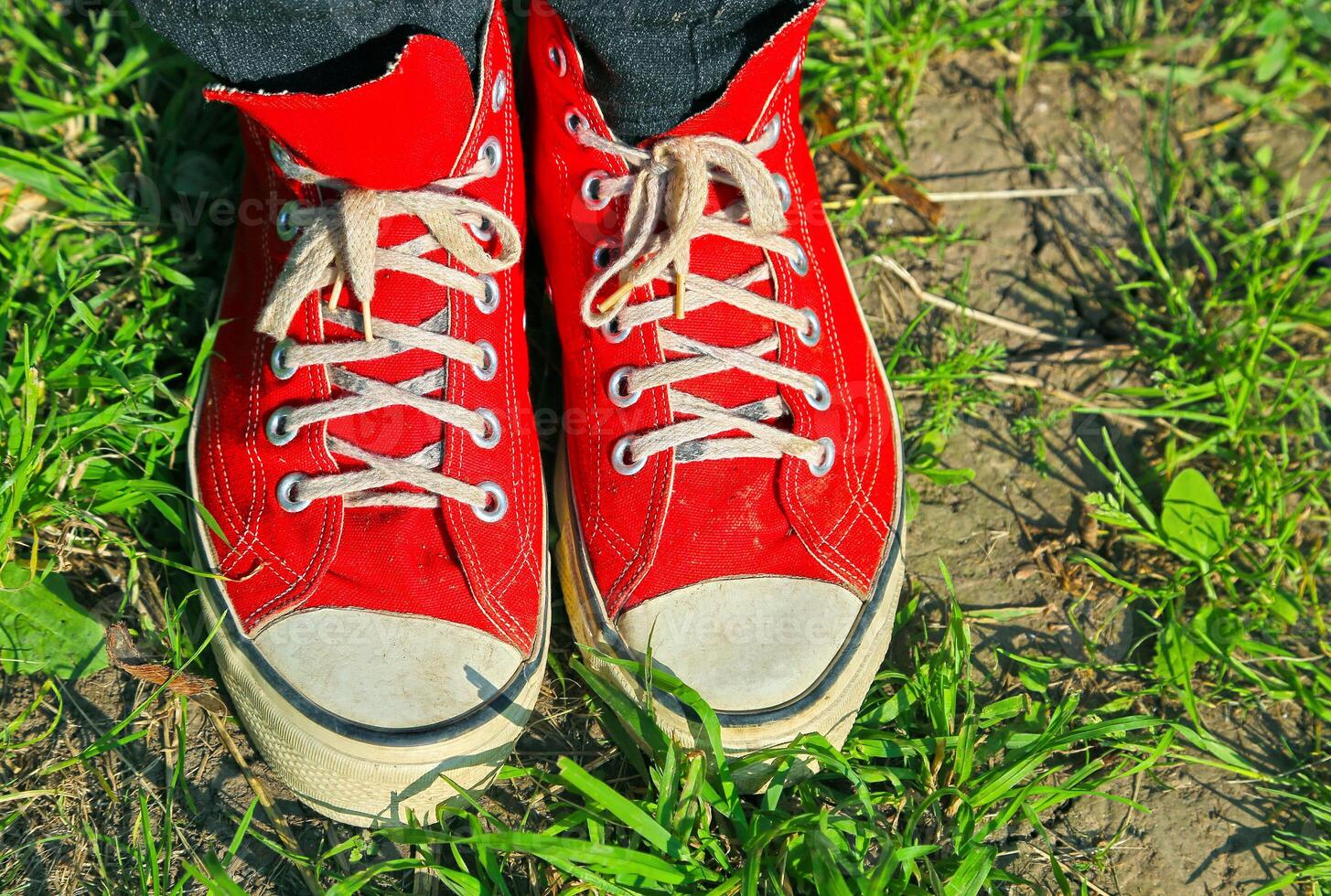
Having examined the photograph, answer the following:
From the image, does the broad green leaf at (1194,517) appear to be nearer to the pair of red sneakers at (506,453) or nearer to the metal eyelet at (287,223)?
the pair of red sneakers at (506,453)

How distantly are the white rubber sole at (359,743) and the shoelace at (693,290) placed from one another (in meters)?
0.48

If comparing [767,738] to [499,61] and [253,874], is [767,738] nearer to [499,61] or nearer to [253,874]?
[253,874]

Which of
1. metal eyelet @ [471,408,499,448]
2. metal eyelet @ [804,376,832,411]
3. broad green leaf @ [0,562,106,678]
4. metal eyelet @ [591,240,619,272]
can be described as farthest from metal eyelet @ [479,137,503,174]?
broad green leaf @ [0,562,106,678]

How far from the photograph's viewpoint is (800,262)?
1.89 m

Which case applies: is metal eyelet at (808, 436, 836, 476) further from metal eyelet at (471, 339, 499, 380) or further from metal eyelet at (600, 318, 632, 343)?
metal eyelet at (471, 339, 499, 380)

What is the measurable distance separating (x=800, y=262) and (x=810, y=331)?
132 mm

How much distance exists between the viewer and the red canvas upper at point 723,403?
1765 mm

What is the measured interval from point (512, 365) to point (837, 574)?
70 centimetres

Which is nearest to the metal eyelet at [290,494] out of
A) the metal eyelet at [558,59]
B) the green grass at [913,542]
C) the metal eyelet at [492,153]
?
the green grass at [913,542]

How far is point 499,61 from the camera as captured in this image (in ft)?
6.06

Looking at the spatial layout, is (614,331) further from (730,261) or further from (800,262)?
(800,262)

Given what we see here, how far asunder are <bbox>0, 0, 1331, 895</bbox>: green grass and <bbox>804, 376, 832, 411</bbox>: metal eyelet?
1.46ft

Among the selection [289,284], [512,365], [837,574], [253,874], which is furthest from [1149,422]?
[253,874]

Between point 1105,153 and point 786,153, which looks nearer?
point 786,153
